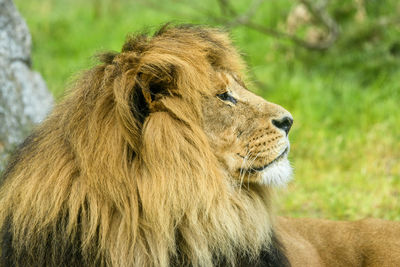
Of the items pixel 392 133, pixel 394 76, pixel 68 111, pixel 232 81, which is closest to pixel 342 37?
pixel 394 76

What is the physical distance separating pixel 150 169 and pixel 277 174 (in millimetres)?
635

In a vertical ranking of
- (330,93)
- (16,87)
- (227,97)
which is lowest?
(227,97)

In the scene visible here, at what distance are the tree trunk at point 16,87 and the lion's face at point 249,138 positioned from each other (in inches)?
83.7

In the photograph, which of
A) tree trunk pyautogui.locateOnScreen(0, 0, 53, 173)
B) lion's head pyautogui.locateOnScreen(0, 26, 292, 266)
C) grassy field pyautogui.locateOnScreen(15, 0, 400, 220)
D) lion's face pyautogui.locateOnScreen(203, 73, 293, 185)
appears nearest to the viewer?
lion's head pyautogui.locateOnScreen(0, 26, 292, 266)

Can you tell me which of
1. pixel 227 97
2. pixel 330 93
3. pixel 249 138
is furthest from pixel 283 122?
pixel 330 93

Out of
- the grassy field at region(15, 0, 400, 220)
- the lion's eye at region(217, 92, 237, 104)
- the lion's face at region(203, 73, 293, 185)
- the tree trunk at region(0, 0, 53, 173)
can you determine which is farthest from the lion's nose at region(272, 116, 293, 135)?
the tree trunk at region(0, 0, 53, 173)

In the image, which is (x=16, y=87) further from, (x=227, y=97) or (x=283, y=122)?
(x=283, y=122)

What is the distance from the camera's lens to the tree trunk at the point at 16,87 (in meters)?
4.84

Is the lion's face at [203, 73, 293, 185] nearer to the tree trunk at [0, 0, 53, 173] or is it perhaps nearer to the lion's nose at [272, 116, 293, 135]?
the lion's nose at [272, 116, 293, 135]

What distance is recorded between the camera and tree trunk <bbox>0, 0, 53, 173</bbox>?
15.9 ft

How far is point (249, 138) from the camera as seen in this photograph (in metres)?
3.05

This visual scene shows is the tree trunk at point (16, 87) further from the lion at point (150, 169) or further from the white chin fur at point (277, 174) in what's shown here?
the white chin fur at point (277, 174)

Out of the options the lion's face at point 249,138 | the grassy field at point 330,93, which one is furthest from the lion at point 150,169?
the grassy field at point 330,93

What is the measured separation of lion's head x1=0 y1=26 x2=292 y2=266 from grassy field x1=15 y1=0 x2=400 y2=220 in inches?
54.2
